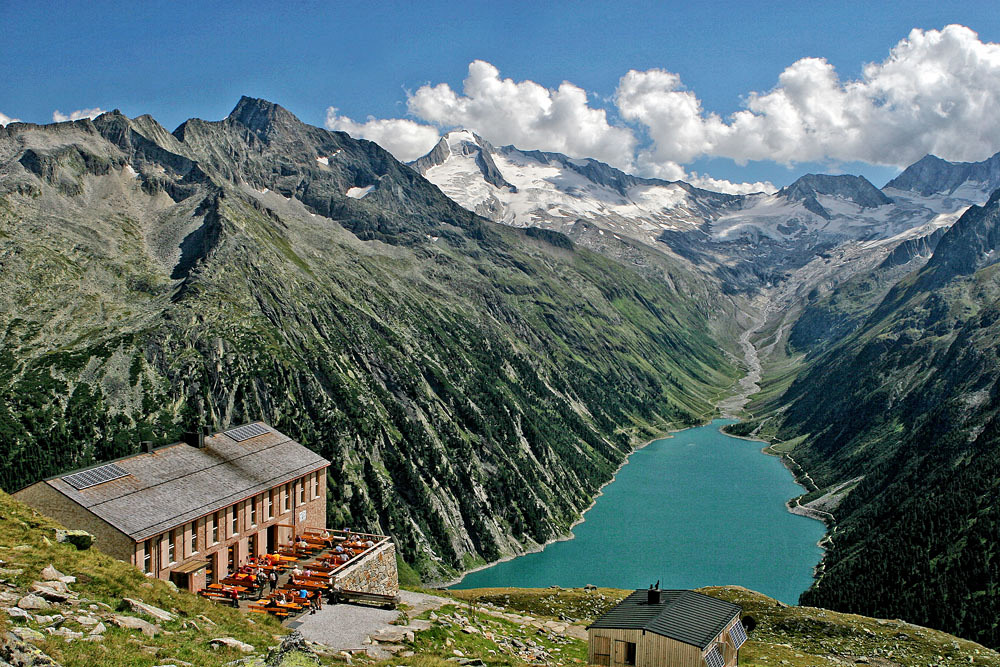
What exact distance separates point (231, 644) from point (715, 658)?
89.0 feet

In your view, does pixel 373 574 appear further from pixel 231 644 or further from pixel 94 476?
pixel 231 644

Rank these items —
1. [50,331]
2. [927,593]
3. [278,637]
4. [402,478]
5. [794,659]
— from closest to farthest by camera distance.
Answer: [278,637] < [794,659] < [927,593] < [50,331] < [402,478]

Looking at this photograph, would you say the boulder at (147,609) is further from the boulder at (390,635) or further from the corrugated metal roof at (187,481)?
the corrugated metal roof at (187,481)

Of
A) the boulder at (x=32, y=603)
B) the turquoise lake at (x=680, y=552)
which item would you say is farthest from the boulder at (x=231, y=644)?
the turquoise lake at (x=680, y=552)

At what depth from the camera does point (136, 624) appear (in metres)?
29.4

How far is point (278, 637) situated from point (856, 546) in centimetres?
14181

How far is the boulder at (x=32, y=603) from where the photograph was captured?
89.4ft

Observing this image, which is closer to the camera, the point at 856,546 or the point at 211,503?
the point at 211,503

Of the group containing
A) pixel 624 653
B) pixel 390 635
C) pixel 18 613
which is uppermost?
pixel 18 613

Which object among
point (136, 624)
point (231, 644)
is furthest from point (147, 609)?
point (231, 644)

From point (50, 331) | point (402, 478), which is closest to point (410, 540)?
point (402, 478)

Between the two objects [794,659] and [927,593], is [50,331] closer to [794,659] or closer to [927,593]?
[794,659]

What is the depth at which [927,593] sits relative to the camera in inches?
4350

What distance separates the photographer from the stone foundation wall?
153ft
